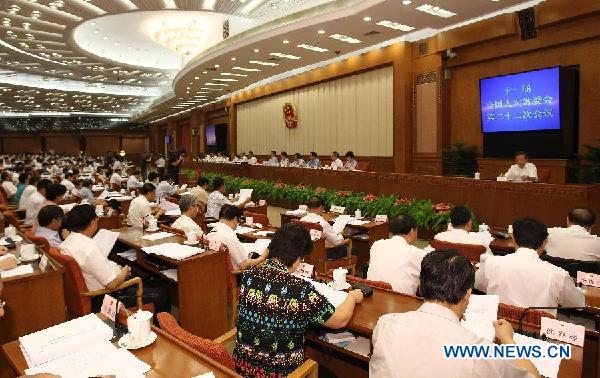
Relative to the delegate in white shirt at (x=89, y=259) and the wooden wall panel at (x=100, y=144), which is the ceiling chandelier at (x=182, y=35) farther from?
the wooden wall panel at (x=100, y=144)

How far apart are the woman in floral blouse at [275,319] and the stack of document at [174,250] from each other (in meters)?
1.65

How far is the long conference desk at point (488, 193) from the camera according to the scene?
535 cm

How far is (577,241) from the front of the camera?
3.34m

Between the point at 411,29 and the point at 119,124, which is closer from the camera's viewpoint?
the point at 411,29

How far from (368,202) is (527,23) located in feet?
13.4

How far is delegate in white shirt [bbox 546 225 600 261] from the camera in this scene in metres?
3.30

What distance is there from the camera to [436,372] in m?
1.32

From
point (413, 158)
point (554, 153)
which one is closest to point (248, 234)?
point (554, 153)

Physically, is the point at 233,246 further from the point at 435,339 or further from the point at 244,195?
the point at 244,195

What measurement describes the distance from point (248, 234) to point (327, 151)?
9.24 metres

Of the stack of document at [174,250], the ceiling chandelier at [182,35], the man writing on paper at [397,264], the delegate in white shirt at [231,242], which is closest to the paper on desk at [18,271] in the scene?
the stack of document at [174,250]

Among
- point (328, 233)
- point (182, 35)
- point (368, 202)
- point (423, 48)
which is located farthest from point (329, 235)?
point (182, 35)

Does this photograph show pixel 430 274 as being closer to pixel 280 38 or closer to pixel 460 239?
pixel 460 239

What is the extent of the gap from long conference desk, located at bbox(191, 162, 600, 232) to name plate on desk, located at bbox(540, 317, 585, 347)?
4.08 metres
